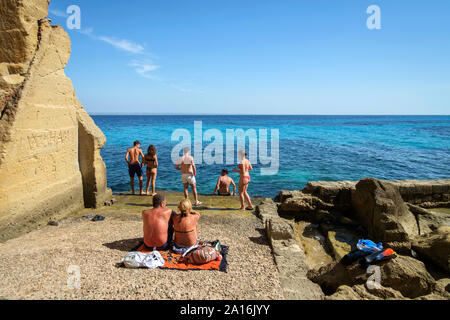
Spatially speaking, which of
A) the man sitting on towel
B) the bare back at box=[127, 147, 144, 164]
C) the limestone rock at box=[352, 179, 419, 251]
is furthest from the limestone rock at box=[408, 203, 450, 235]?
the bare back at box=[127, 147, 144, 164]

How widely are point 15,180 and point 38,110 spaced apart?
61.9 inches

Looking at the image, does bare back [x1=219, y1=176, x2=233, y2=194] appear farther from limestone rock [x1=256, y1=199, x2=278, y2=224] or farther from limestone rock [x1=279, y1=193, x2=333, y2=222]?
limestone rock [x1=279, y1=193, x2=333, y2=222]

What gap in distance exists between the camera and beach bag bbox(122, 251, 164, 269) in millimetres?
4082

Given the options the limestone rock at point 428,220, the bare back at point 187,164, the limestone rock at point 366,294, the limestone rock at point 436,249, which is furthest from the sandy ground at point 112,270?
the limestone rock at point 428,220

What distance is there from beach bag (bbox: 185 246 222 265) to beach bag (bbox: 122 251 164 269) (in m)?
0.46

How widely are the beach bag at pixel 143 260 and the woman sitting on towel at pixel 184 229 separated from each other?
1.39 ft

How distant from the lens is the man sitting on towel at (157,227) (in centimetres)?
466

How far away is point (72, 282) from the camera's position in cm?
365

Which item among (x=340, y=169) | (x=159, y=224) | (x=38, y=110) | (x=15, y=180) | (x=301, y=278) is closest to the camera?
(x=301, y=278)

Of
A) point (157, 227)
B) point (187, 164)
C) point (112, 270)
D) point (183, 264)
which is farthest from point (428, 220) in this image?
point (112, 270)

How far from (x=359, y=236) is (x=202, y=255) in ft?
14.3

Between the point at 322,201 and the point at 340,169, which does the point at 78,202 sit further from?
the point at 340,169

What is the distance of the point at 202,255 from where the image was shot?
4.21 meters
